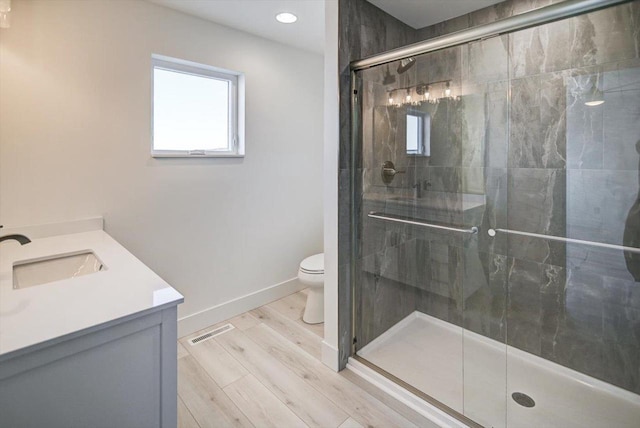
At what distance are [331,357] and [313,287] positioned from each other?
24.7 inches

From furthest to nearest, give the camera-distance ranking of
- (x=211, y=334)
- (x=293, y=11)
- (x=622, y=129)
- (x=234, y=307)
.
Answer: (x=234, y=307) → (x=211, y=334) → (x=293, y=11) → (x=622, y=129)

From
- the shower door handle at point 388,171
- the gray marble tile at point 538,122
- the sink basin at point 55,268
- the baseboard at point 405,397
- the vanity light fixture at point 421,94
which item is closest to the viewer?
the sink basin at point 55,268

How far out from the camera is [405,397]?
1.71 meters

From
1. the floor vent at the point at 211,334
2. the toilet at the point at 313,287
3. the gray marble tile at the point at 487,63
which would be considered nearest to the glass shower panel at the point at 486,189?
the gray marble tile at the point at 487,63

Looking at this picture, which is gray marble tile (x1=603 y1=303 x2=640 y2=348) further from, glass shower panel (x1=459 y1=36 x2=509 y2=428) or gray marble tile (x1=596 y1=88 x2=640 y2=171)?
gray marble tile (x1=596 y1=88 x2=640 y2=171)

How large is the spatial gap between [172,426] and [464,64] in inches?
90.6

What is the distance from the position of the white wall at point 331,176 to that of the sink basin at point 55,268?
1.16m

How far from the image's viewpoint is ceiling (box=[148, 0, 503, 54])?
2057 mm

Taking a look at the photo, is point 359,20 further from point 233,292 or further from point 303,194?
point 233,292

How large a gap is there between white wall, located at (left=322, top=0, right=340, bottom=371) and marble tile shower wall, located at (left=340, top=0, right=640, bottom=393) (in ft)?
0.17

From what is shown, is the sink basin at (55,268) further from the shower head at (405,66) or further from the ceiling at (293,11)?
the shower head at (405,66)

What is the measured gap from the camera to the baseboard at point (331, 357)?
1985 millimetres

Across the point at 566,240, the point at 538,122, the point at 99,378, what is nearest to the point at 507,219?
the point at 566,240

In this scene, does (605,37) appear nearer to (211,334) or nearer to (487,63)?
(487,63)
